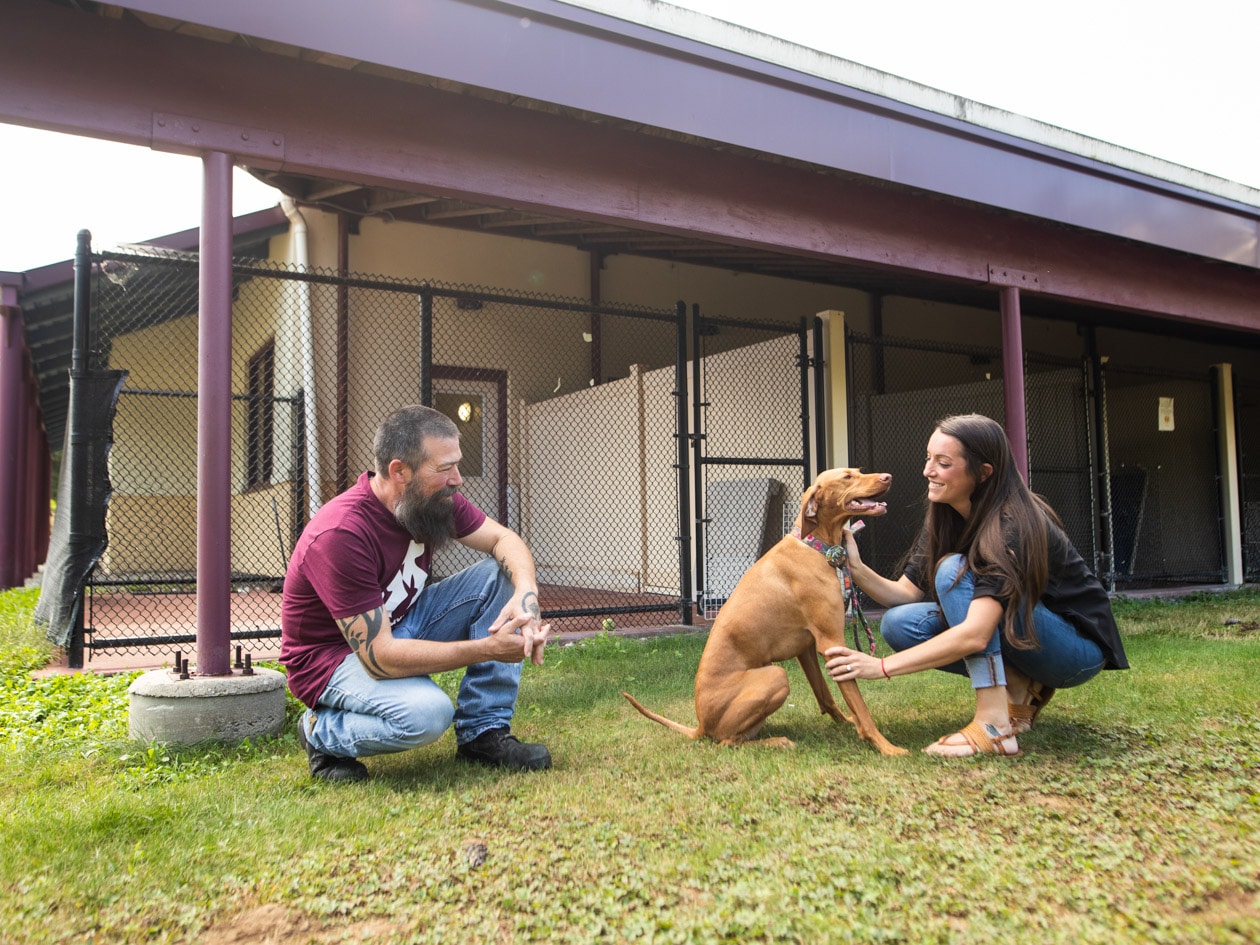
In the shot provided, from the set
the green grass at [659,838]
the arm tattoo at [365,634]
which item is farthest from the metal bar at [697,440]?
the arm tattoo at [365,634]

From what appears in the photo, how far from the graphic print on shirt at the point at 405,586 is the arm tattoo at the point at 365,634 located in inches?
9.4

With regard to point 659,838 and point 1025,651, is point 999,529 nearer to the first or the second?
point 1025,651

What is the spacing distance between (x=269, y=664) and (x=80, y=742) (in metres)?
1.42

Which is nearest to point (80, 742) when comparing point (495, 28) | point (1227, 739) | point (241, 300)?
point (495, 28)

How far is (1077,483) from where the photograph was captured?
9.35 metres

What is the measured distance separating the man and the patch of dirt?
92 cm

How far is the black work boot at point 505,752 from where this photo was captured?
10.0 feet

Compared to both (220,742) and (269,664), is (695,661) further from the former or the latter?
(220,742)

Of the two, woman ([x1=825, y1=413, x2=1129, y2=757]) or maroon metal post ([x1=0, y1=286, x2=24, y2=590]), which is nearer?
woman ([x1=825, y1=413, x2=1129, y2=757])

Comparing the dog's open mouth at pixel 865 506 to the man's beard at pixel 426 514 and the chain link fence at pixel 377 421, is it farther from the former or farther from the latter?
the chain link fence at pixel 377 421

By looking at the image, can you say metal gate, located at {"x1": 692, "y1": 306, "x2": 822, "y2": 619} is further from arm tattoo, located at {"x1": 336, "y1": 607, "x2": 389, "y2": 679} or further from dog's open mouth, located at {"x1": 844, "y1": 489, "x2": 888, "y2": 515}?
arm tattoo, located at {"x1": 336, "y1": 607, "x2": 389, "y2": 679}

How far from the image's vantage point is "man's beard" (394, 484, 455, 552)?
119 inches

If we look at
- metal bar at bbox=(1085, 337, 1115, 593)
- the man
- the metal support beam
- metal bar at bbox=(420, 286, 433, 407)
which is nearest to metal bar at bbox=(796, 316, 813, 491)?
metal bar at bbox=(420, 286, 433, 407)

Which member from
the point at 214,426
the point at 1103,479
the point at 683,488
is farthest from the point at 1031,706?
the point at 1103,479
